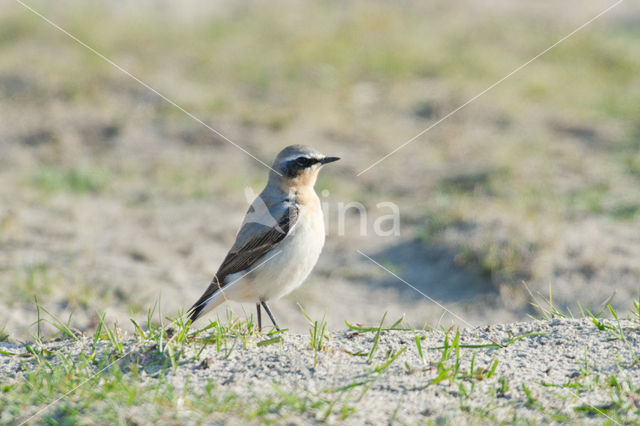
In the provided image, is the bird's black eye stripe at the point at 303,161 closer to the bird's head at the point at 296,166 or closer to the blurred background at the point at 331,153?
the bird's head at the point at 296,166

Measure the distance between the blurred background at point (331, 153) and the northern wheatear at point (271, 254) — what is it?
697 millimetres

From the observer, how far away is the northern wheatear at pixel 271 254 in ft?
16.7

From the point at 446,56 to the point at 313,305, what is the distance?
27.8ft

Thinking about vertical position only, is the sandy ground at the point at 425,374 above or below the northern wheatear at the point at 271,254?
below

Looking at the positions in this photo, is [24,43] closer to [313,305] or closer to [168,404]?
[313,305]

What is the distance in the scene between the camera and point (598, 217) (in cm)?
844

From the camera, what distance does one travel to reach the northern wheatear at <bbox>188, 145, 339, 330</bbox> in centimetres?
510

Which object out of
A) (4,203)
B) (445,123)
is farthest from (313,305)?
(445,123)

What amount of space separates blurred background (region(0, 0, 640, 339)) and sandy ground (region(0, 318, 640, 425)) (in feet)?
3.20

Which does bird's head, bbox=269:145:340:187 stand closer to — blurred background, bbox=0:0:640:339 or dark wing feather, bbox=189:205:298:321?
dark wing feather, bbox=189:205:298:321

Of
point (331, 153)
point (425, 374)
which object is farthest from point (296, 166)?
point (331, 153)

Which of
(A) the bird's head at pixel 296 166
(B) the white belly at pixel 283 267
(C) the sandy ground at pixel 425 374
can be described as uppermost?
(A) the bird's head at pixel 296 166

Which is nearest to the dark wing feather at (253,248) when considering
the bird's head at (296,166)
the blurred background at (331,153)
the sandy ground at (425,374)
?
the bird's head at (296,166)

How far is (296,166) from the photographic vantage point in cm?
557
